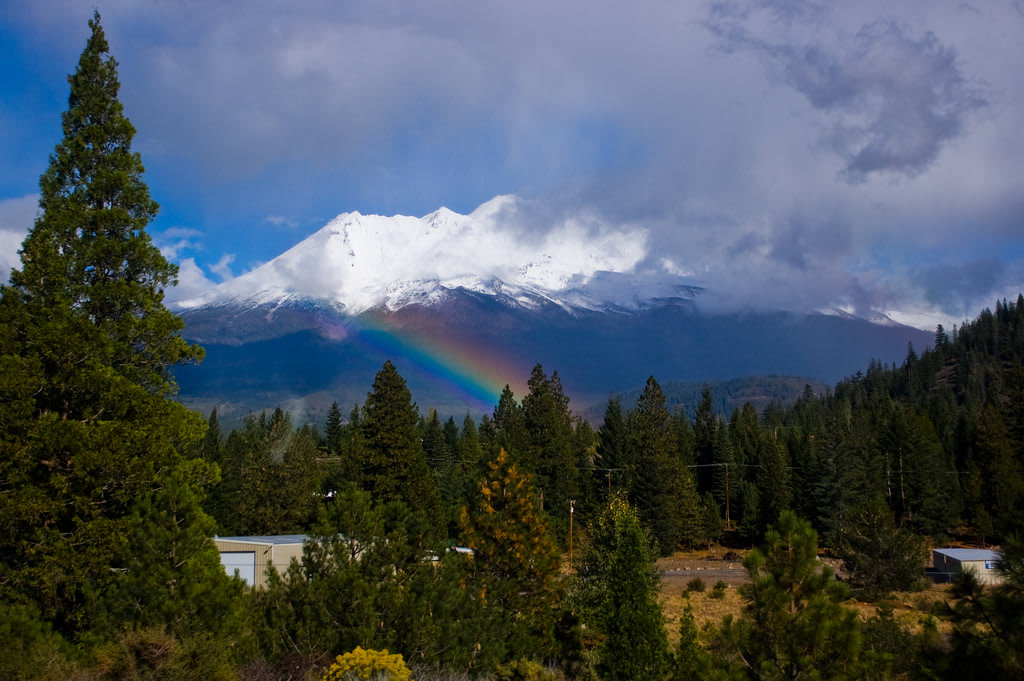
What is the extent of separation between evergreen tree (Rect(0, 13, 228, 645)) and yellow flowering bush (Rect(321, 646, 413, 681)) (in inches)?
140

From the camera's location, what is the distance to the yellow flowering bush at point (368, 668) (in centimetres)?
1180

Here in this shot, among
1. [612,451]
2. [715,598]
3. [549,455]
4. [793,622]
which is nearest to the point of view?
[793,622]

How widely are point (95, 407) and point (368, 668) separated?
921 cm

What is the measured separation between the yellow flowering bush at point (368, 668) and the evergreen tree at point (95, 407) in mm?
3564

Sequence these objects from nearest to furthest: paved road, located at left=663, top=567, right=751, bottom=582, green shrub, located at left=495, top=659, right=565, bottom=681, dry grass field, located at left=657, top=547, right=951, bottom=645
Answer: green shrub, located at left=495, top=659, right=565, bottom=681 < dry grass field, located at left=657, top=547, right=951, bottom=645 < paved road, located at left=663, top=567, right=751, bottom=582

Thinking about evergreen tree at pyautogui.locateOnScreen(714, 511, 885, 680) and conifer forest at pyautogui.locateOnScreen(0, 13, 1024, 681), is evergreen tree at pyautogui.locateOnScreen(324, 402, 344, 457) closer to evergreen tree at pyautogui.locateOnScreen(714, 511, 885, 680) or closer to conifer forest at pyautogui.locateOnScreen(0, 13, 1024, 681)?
conifer forest at pyautogui.locateOnScreen(0, 13, 1024, 681)

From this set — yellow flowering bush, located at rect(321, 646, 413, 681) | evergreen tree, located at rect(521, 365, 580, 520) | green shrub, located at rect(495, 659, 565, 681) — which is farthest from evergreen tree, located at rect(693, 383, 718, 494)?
yellow flowering bush, located at rect(321, 646, 413, 681)

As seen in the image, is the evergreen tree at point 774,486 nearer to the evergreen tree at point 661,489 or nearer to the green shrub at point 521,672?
→ the evergreen tree at point 661,489

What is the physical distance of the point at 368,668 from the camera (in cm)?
1180

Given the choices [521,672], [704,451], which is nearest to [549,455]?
[704,451]

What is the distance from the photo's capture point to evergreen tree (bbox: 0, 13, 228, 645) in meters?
14.6

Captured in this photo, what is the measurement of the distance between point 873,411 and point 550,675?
88933 millimetres

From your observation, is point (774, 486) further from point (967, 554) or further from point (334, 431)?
point (334, 431)

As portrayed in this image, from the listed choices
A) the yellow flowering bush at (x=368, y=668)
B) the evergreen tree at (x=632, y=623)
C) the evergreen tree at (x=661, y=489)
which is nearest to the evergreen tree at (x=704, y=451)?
the evergreen tree at (x=661, y=489)
